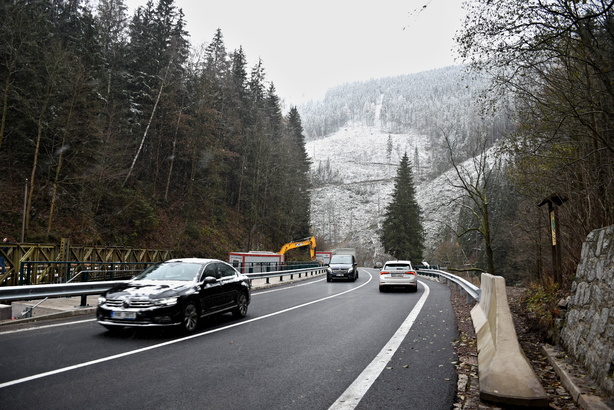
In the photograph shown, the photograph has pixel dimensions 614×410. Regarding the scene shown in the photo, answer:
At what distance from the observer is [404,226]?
2463 inches

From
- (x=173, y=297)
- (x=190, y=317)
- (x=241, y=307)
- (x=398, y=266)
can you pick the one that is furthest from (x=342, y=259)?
(x=173, y=297)

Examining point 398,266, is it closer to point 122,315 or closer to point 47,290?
point 122,315

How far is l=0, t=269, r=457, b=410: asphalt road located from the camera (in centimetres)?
448

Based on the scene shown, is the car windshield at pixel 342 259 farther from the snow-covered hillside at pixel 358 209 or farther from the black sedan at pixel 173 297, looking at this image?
the snow-covered hillside at pixel 358 209

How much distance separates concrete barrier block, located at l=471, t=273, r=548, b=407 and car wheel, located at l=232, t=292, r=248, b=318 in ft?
21.2

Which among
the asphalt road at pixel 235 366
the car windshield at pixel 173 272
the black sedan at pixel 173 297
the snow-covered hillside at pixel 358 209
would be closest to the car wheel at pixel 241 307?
the black sedan at pixel 173 297

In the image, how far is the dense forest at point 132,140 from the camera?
75.4 ft

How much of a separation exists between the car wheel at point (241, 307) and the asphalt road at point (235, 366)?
98 cm

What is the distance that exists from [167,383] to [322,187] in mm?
170430

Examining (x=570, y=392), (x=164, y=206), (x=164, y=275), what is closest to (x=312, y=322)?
(x=164, y=275)

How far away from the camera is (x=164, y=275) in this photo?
9.38m

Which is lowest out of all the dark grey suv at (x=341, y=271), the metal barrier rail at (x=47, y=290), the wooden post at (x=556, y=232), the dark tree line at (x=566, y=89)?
the dark grey suv at (x=341, y=271)

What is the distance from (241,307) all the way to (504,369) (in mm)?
7538

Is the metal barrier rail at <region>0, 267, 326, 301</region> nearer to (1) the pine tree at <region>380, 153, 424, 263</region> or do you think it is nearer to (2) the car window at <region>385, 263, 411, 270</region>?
(2) the car window at <region>385, 263, 411, 270</region>
